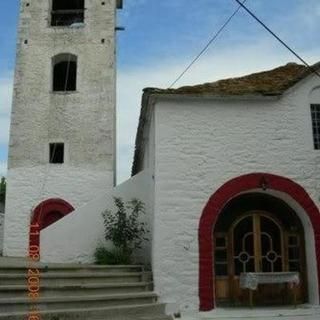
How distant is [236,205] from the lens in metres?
12.1

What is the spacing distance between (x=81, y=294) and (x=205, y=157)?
3751mm

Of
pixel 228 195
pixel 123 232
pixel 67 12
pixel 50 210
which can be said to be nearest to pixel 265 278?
pixel 228 195

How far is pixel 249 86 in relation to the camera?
40.4 feet

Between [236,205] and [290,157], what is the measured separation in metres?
1.58

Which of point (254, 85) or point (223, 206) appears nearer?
point (223, 206)

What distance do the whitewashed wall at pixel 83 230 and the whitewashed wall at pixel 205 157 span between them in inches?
94.4

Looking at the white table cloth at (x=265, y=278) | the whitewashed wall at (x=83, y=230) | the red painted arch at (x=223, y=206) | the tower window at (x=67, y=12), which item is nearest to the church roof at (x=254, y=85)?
the red painted arch at (x=223, y=206)

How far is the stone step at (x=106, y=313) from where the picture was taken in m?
9.38

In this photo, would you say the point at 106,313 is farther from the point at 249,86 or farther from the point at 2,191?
the point at 2,191

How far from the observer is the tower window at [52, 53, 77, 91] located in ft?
70.1

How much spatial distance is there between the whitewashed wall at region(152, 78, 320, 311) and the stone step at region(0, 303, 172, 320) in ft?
1.58

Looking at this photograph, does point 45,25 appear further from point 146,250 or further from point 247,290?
point 247,290

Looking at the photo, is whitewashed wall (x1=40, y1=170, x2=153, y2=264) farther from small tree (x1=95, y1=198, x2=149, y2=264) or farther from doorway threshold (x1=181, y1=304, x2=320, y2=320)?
doorway threshold (x1=181, y1=304, x2=320, y2=320)
